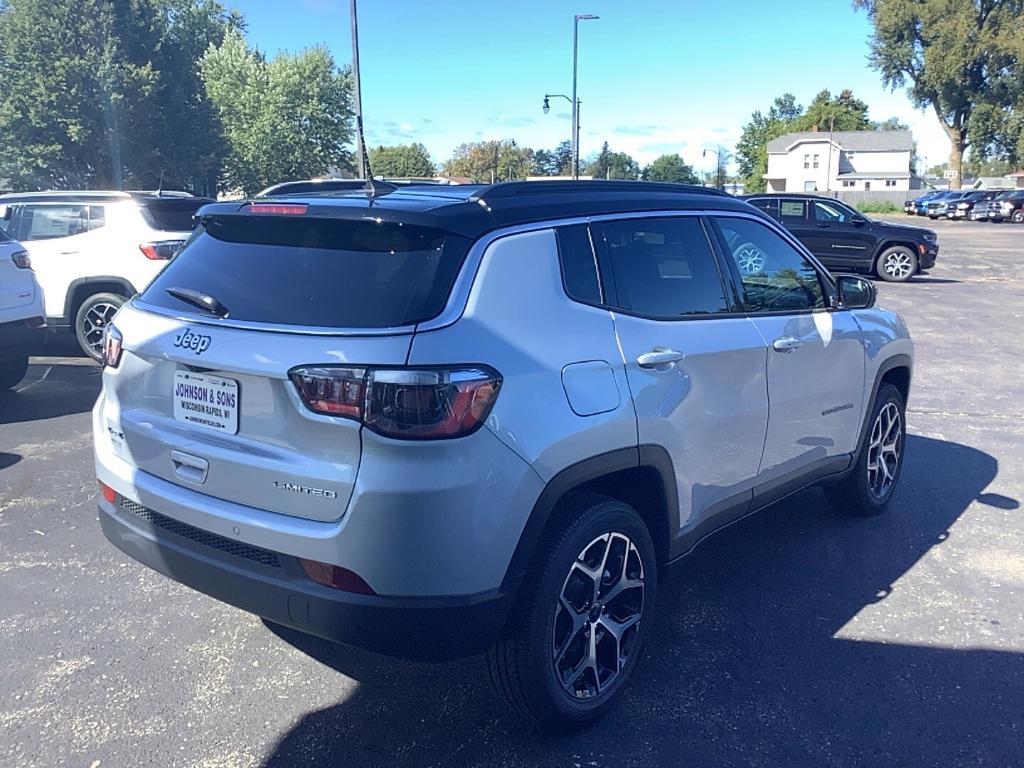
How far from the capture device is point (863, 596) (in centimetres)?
412

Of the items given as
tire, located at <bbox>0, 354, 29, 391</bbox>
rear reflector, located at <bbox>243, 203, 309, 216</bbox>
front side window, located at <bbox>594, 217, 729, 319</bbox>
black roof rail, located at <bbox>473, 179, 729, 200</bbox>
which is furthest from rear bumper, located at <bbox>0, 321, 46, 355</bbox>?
front side window, located at <bbox>594, 217, 729, 319</bbox>

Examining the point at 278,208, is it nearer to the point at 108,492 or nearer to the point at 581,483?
the point at 108,492

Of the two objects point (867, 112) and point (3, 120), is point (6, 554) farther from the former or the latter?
point (867, 112)

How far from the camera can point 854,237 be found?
17.9 metres

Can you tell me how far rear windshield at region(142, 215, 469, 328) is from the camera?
2621mm

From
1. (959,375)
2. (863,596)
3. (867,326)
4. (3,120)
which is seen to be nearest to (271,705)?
(863,596)

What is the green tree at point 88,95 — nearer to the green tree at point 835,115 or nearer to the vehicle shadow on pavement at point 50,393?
the vehicle shadow on pavement at point 50,393

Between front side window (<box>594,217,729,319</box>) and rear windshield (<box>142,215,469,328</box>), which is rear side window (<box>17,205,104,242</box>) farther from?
front side window (<box>594,217,729,319</box>)

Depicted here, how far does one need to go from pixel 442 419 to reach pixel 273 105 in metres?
53.6

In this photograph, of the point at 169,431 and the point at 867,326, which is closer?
the point at 169,431

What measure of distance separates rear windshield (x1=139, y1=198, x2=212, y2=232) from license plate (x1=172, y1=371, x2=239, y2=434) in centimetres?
679

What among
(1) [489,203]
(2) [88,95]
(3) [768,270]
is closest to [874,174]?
(2) [88,95]

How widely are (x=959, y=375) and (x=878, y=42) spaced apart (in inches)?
2454

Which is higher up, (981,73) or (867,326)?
(981,73)
